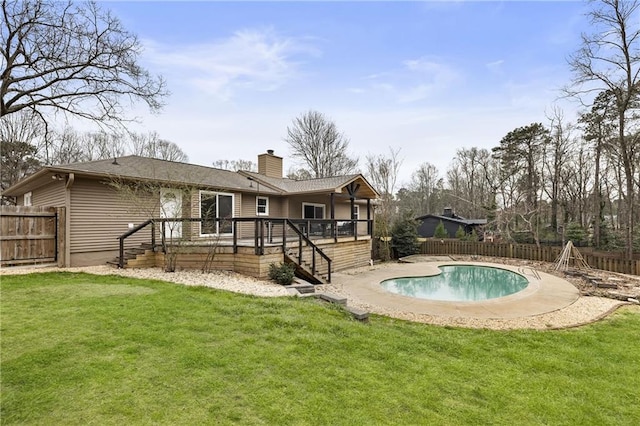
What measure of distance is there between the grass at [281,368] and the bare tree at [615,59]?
14.5 m

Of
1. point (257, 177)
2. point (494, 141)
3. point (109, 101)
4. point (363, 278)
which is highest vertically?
point (494, 141)

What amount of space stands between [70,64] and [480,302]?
46.8ft

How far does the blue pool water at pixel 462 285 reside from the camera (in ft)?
36.1

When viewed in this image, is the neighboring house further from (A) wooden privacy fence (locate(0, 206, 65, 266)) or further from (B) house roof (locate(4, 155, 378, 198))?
(A) wooden privacy fence (locate(0, 206, 65, 266))

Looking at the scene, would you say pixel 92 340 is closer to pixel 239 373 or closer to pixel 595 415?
pixel 239 373

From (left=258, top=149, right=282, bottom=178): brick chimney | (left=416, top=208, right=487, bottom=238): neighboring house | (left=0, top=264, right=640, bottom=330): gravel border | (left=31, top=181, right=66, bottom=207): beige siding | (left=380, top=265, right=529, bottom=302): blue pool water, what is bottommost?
(left=380, top=265, right=529, bottom=302): blue pool water

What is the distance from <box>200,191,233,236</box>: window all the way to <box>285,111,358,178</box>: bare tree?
58.7 ft

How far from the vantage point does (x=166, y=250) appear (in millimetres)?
9664

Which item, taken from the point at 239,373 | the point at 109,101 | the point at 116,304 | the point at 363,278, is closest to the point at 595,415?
the point at 239,373

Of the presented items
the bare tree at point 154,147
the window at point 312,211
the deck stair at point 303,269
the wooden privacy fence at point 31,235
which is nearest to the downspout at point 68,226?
the wooden privacy fence at point 31,235

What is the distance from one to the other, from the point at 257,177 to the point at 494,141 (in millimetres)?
24360

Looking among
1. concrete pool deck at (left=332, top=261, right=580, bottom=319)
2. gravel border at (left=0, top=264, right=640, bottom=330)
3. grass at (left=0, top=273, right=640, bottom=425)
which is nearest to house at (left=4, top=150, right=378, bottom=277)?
gravel border at (left=0, top=264, right=640, bottom=330)

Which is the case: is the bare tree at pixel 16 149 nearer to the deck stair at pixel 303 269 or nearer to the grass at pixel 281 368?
the deck stair at pixel 303 269

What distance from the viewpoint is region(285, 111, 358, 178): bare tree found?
31125mm
